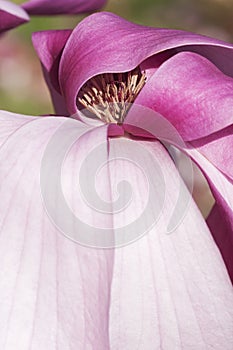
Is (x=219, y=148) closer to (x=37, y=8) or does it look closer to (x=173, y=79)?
(x=173, y=79)

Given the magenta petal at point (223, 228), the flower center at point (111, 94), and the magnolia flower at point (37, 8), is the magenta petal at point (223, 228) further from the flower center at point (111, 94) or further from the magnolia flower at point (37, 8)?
the magnolia flower at point (37, 8)

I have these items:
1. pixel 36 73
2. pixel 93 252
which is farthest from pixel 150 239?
pixel 36 73

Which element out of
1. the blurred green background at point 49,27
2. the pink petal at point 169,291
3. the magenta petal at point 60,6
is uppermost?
the magenta petal at point 60,6

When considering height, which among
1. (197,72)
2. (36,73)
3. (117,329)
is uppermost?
(197,72)

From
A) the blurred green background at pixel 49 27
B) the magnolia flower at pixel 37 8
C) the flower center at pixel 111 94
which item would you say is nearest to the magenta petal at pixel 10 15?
the magnolia flower at pixel 37 8

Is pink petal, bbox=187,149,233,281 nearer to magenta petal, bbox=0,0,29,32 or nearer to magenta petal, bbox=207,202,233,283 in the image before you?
magenta petal, bbox=207,202,233,283

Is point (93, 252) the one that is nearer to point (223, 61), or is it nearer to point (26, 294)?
point (26, 294)

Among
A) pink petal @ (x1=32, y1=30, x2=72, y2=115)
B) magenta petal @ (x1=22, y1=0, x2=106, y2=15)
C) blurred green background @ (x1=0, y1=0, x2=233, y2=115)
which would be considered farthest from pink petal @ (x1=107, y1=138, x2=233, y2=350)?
blurred green background @ (x1=0, y1=0, x2=233, y2=115)
